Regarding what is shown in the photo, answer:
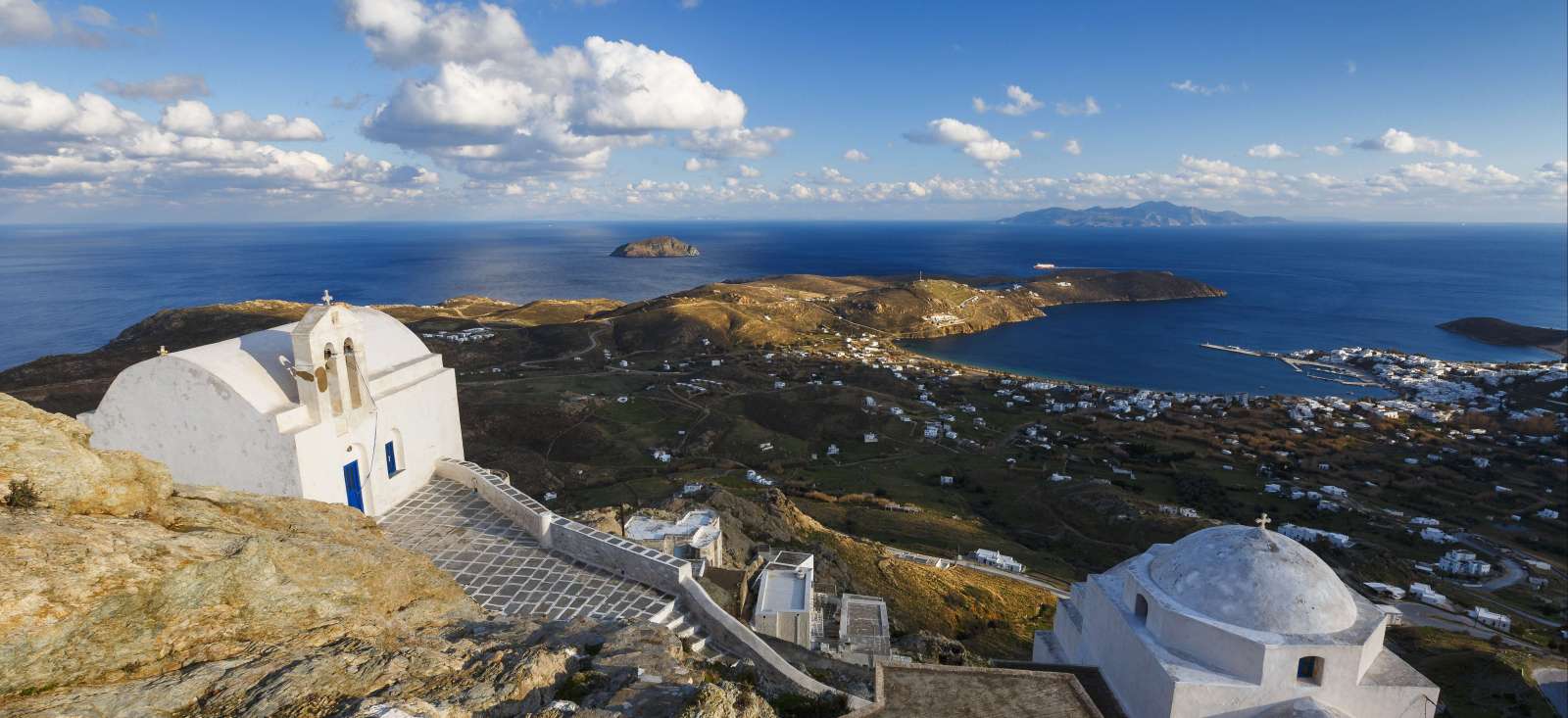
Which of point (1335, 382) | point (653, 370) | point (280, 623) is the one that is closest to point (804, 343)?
point (653, 370)

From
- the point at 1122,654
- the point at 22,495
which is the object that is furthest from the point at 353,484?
the point at 1122,654

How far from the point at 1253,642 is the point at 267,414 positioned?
2121 cm

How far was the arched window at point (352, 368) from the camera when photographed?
1794cm

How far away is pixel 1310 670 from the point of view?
1491 centimetres

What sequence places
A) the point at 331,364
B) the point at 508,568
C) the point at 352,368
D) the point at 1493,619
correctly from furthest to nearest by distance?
the point at 1493,619 < the point at 352,368 < the point at 331,364 < the point at 508,568

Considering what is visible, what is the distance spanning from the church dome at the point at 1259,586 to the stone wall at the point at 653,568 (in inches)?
326

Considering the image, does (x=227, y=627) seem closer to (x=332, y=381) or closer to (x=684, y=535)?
(x=332, y=381)

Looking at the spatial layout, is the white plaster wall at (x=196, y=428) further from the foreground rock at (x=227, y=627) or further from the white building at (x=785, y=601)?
the white building at (x=785, y=601)

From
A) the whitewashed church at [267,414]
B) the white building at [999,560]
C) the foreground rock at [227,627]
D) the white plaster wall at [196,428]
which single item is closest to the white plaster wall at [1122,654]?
the foreground rock at [227,627]

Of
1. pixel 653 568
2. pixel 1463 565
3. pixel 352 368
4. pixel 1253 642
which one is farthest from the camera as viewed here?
pixel 1463 565

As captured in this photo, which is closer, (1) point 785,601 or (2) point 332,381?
(2) point 332,381

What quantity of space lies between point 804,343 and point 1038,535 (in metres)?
61.3

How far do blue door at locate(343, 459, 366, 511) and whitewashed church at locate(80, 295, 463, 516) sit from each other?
0.02 m

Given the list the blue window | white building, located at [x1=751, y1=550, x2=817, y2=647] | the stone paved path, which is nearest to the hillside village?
white building, located at [x1=751, y1=550, x2=817, y2=647]
